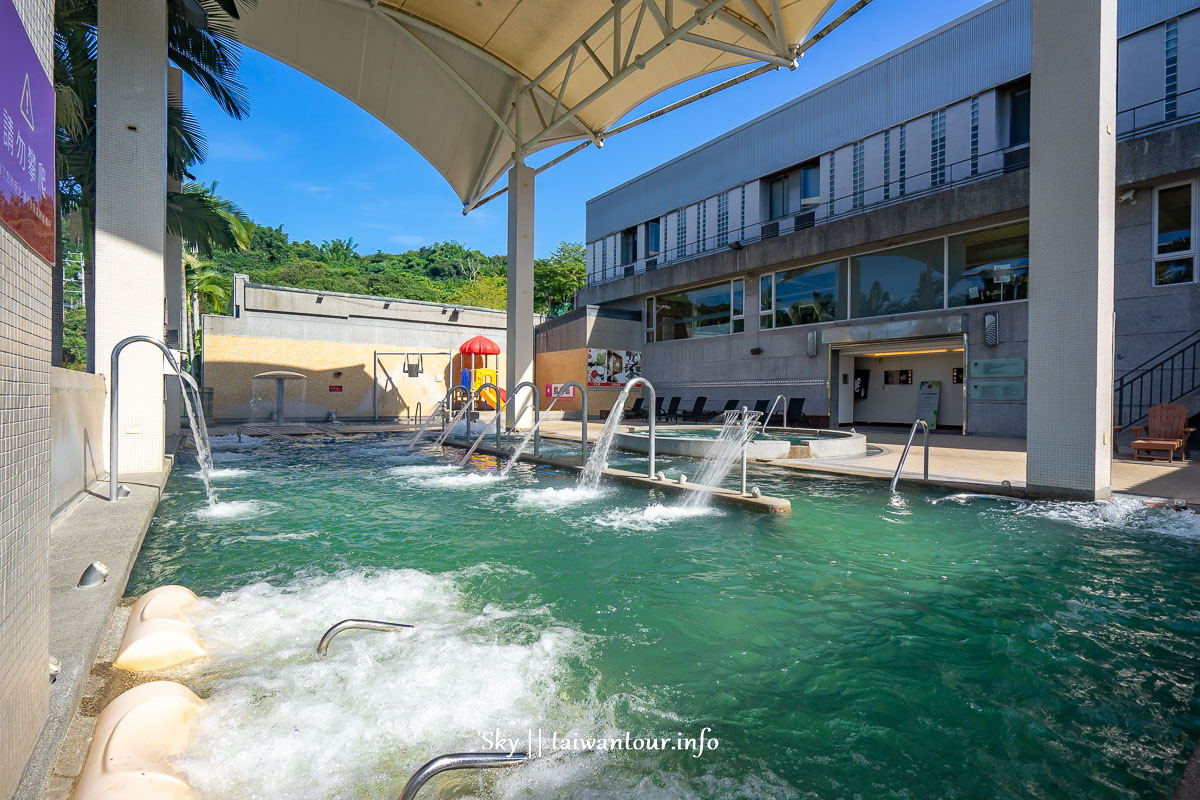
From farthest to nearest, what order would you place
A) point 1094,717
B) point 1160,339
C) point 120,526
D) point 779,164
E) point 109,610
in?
point 779,164 → point 1160,339 → point 120,526 → point 109,610 → point 1094,717

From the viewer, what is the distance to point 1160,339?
11.9 meters

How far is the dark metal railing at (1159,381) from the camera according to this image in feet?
37.7

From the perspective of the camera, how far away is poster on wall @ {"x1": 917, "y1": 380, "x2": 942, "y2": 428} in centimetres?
1783

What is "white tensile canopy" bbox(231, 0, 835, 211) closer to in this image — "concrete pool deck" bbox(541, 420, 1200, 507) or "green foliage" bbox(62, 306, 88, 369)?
"concrete pool deck" bbox(541, 420, 1200, 507)

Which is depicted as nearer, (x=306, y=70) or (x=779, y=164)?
(x=306, y=70)

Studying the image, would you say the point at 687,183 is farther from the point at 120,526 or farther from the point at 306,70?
the point at 120,526

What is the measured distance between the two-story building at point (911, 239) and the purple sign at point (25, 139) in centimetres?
820

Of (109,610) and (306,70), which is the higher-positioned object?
(306,70)

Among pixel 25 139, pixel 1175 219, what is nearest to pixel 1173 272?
pixel 1175 219

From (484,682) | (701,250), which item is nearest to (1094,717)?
→ (484,682)

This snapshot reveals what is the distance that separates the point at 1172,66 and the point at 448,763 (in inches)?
749

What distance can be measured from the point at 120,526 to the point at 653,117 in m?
13.5

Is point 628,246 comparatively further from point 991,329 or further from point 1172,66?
point 1172,66

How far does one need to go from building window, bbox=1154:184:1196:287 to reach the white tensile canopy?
317 inches
